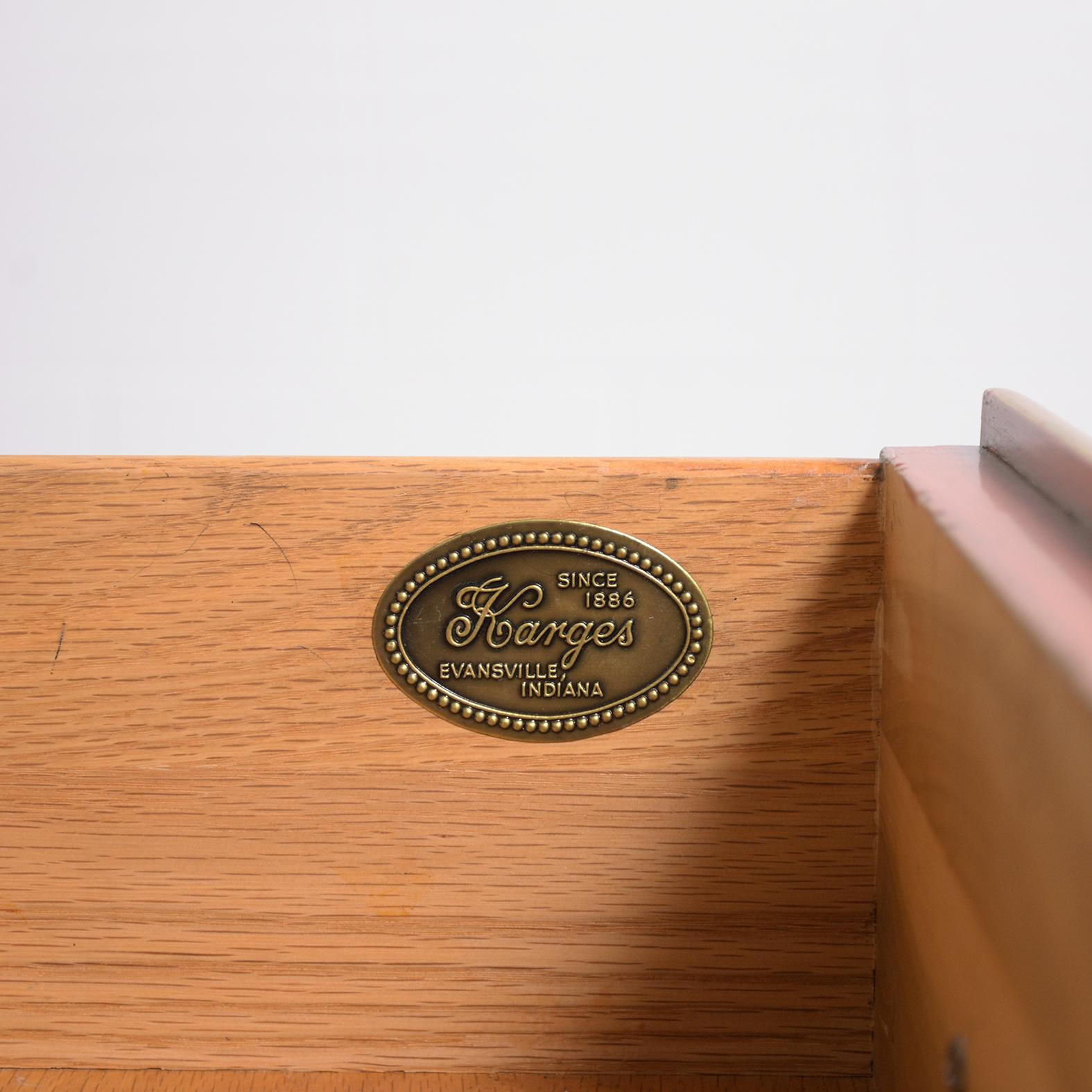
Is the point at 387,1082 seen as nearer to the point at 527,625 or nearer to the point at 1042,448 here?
the point at 527,625

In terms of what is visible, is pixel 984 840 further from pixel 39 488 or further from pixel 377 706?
pixel 39 488

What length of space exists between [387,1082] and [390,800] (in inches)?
6.6

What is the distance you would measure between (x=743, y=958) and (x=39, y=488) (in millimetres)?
452

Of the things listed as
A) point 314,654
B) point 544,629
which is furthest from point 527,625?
point 314,654

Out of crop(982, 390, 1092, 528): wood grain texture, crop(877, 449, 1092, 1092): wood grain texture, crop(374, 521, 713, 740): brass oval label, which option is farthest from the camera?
crop(374, 521, 713, 740): brass oval label

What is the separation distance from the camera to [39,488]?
595 millimetres

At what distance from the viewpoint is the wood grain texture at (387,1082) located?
630mm

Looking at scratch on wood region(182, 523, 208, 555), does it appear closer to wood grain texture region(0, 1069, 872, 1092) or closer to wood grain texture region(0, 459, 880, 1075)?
wood grain texture region(0, 459, 880, 1075)

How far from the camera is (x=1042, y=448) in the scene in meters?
0.48

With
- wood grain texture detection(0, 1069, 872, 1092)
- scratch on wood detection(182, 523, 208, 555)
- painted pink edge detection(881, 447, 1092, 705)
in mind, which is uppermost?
painted pink edge detection(881, 447, 1092, 705)

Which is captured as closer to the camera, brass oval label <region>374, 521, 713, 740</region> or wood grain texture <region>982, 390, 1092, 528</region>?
wood grain texture <region>982, 390, 1092, 528</region>

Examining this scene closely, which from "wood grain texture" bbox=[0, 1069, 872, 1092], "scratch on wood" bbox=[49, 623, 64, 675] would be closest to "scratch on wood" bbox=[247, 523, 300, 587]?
"scratch on wood" bbox=[49, 623, 64, 675]

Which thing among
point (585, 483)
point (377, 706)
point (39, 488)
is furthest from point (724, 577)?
point (39, 488)

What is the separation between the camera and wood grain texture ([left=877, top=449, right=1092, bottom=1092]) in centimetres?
31
